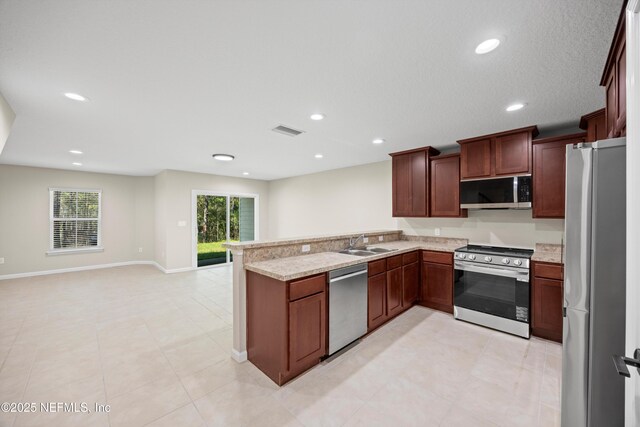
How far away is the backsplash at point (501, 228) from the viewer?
11.1ft

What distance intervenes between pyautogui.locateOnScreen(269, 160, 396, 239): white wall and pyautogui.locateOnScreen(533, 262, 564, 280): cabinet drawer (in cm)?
234

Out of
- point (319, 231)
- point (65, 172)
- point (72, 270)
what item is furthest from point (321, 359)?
point (65, 172)

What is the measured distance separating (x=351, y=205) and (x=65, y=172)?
6776mm

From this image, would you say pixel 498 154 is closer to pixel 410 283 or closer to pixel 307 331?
pixel 410 283

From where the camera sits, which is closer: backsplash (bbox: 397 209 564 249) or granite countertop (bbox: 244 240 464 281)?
granite countertop (bbox: 244 240 464 281)

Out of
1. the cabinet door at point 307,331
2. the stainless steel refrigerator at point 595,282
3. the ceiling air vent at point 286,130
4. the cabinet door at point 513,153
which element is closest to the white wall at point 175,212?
the ceiling air vent at point 286,130

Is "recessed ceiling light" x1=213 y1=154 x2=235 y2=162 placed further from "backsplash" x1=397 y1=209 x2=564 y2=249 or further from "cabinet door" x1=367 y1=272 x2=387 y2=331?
"backsplash" x1=397 y1=209 x2=564 y2=249

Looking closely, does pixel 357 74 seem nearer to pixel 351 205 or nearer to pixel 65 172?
pixel 351 205

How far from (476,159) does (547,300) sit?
1.90 metres

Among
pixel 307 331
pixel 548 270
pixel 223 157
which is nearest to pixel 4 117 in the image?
pixel 223 157

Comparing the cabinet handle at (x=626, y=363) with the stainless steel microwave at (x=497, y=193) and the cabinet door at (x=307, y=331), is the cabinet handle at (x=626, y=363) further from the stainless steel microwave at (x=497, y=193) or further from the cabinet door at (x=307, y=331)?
the stainless steel microwave at (x=497, y=193)

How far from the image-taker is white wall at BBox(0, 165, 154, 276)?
5.49m

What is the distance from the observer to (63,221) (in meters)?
6.14

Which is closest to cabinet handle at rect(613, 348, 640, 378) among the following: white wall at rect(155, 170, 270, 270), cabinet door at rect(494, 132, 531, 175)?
cabinet door at rect(494, 132, 531, 175)
